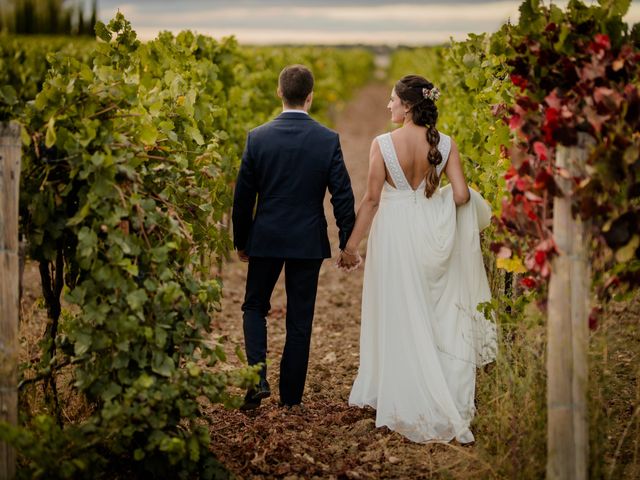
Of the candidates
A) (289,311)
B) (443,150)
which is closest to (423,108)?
(443,150)

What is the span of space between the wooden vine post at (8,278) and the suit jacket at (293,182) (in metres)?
1.75

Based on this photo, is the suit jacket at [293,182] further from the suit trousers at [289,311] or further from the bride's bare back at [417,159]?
the bride's bare back at [417,159]

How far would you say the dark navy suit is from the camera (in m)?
4.95

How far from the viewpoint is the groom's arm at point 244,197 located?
16.5ft

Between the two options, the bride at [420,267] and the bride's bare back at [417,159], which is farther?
the bride's bare back at [417,159]

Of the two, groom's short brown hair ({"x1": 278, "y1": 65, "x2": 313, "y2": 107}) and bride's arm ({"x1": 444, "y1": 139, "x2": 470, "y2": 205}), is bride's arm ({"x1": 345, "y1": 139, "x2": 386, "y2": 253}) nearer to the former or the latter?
bride's arm ({"x1": 444, "y1": 139, "x2": 470, "y2": 205})

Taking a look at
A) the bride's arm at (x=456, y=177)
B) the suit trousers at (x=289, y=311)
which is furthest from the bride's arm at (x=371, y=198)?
the bride's arm at (x=456, y=177)

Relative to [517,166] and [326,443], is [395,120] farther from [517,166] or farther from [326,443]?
[326,443]

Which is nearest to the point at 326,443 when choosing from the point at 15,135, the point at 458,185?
the point at 458,185

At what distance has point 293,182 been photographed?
496 centimetres

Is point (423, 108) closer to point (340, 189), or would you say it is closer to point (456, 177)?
point (456, 177)

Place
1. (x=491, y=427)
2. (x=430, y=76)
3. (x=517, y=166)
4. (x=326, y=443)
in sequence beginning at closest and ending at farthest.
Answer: (x=517, y=166), (x=491, y=427), (x=326, y=443), (x=430, y=76)

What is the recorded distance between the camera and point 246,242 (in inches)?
203

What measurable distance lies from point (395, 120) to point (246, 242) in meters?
1.20
